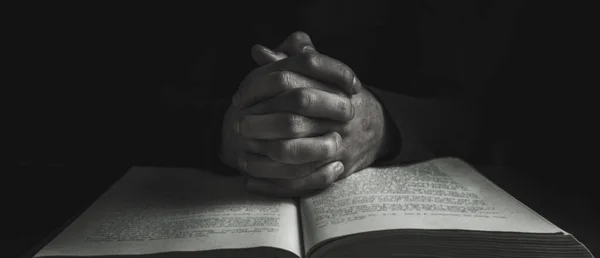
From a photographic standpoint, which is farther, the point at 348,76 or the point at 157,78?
the point at 157,78

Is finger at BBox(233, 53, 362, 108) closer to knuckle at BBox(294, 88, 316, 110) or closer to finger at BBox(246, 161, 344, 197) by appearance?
knuckle at BBox(294, 88, 316, 110)

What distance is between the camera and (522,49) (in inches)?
58.7

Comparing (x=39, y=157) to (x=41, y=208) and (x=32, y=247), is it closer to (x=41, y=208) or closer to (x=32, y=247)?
(x=41, y=208)

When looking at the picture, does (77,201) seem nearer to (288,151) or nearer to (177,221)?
(177,221)

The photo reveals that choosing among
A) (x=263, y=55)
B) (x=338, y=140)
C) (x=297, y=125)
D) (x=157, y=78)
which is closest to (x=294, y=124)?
(x=297, y=125)

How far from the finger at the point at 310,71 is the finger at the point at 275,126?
61mm

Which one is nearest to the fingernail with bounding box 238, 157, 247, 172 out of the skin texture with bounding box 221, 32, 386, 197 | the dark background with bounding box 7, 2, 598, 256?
the skin texture with bounding box 221, 32, 386, 197

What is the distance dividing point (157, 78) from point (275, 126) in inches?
29.9

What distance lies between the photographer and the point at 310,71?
88cm

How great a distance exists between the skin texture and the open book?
0.04 metres

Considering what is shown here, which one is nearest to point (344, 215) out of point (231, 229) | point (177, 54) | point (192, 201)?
point (231, 229)

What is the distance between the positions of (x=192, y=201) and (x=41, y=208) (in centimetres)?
31

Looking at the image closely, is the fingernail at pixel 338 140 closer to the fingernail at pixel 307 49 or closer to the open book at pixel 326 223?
the open book at pixel 326 223

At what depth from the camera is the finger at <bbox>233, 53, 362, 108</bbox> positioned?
874mm
